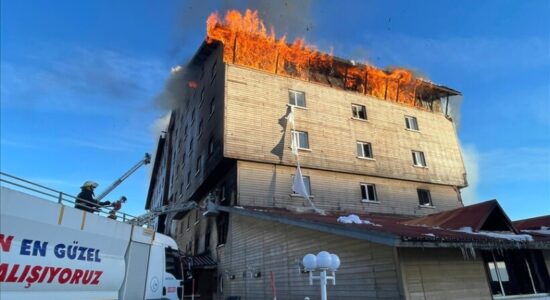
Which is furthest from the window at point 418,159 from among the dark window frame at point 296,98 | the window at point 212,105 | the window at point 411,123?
the window at point 212,105

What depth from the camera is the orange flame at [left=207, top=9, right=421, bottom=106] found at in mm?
23016

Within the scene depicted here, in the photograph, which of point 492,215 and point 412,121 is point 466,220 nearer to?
point 492,215

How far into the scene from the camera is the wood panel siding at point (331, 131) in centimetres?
2055

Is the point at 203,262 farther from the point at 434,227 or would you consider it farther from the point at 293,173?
Result: the point at 434,227

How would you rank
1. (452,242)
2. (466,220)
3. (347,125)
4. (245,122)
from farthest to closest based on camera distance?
(347,125), (245,122), (466,220), (452,242)

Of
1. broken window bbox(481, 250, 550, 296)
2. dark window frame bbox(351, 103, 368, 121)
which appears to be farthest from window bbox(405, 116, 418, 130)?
broken window bbox(481, 250, 550, 296)

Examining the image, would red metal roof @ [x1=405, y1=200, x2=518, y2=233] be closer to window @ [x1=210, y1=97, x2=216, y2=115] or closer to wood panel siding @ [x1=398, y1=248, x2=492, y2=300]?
wood panel siding @ [x1=398, y1=248, x2=492, y2=300]

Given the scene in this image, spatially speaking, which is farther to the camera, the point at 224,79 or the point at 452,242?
the point at 224,79

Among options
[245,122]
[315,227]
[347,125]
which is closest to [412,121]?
[347,125]

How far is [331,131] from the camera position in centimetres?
2291

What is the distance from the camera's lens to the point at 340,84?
25.7 m

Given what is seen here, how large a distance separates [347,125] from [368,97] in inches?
145

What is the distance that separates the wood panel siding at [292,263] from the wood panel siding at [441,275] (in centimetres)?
55

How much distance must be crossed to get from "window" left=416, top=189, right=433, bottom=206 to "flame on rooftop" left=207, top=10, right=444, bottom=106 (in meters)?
7.44
